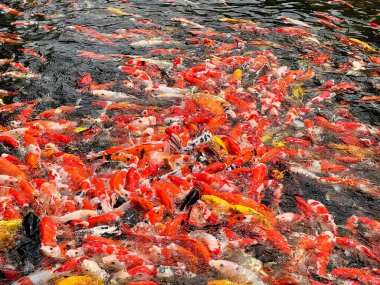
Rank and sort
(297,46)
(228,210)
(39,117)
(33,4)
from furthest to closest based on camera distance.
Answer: (33,4)
(297,46)
(39,117)
(228,210)

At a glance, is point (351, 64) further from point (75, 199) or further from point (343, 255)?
point (75, 199)

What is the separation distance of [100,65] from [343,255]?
318 inches

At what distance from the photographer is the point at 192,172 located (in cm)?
719

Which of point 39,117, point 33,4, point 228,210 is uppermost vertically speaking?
point 33,4

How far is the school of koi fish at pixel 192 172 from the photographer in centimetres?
562

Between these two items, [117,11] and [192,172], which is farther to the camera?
[117,11]

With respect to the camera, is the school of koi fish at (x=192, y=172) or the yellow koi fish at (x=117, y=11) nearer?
the school of koi fish at (x=192, y=172)

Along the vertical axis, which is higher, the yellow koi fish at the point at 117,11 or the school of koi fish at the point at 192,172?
the yellow koi fish at the point at 117,11

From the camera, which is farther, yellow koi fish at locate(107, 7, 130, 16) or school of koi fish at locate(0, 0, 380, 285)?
yellow koi fish at locate(107, 7, 130, 16)

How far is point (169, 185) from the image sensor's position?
6773 millimetres

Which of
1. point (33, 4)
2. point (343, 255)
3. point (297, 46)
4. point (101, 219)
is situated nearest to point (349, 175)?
point (343, 255)

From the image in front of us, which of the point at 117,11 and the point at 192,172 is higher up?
the point at 117,11

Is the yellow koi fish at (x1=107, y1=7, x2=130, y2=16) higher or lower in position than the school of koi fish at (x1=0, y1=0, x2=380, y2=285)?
higher

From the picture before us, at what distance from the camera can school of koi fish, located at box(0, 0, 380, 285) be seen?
5.62 metres
